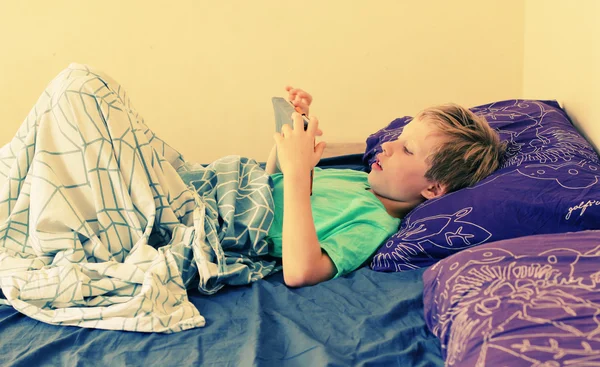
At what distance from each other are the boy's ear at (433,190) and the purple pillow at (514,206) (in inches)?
2.4

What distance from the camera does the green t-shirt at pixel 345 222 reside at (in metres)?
1.21

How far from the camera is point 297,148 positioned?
3.99ft

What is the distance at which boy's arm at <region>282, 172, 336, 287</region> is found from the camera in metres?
1.15

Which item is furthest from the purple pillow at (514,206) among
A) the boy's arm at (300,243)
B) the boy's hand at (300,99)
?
the boy's hand at (300,99)

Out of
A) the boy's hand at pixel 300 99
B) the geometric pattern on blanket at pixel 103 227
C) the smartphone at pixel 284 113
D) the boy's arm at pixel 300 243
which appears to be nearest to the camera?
the geometric pattern on blanket at pixel 103 227

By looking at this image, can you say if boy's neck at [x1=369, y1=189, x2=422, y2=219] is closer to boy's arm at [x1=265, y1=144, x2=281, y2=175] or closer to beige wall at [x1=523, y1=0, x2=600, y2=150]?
boy's arm at [x1=265, y1=144, x2=281, y2=175]

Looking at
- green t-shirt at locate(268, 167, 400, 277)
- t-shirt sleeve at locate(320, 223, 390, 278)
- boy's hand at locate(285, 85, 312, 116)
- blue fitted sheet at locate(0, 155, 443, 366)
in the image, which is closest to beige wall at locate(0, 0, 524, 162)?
boy's hand at locate(285, 85, 312, 116)

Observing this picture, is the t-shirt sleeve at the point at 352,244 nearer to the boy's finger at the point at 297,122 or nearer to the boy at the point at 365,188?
the boy at the point at 365,188

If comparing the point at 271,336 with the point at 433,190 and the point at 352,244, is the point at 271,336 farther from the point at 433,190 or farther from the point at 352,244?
the point at 433,190

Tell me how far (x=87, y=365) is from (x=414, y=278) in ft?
1.98

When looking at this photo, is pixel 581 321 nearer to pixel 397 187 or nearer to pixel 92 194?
pixel 397 187

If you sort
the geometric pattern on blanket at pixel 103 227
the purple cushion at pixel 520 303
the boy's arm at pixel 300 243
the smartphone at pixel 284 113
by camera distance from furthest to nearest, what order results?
the smartphone at pixel 284 113
the boy's arm at pixel 300 243
the geometric pattern on blanket at pixel 103 227
the purple cushion at pixel 520 303

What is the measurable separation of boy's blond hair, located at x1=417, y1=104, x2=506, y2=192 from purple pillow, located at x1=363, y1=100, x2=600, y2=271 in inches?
1.6

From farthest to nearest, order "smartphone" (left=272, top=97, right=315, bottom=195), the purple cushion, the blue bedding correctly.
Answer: "smartphone" (left=272, top=97, right=315, bottom=195) → the blue bedding → the purple cushion
